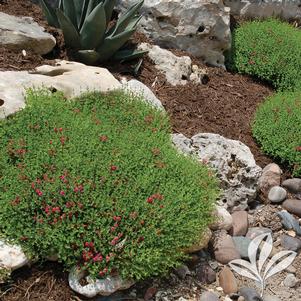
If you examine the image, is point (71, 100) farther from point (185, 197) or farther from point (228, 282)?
point (228, 282)

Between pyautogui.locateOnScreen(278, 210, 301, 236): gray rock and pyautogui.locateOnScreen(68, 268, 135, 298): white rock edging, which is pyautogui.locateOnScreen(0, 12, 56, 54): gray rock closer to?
pyautogui.locateOnScreen(68, 268, 135, 298): white rock edging

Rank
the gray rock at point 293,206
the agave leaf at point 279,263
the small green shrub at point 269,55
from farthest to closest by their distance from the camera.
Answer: the small green shrub at point 269,55 < the gray rock at point 293,206 < the agave leaf at point 279,263

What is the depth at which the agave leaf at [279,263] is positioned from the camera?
16.0 feet

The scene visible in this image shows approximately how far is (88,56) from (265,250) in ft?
9.80

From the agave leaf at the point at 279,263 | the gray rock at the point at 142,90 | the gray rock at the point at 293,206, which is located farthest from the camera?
the gray rock at the point at 142,90

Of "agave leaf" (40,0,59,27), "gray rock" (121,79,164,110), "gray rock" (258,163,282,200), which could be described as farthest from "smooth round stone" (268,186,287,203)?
"agave leaf" (40,0,59,27)

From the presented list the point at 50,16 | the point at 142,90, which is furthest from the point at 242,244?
the point at 50,16

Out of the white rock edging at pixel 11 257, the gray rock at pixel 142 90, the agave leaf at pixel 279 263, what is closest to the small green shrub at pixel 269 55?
the gray rock at pixel 142 90

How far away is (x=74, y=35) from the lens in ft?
20.6

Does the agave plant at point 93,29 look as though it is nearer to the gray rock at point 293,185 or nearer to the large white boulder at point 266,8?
the gray rock at point 293,185

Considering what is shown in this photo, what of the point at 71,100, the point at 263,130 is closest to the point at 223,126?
the point at 263,130

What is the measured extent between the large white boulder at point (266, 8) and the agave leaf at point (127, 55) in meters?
2.88

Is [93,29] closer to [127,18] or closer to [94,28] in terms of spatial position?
[94,28]

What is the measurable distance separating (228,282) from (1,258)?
186 centimetres
